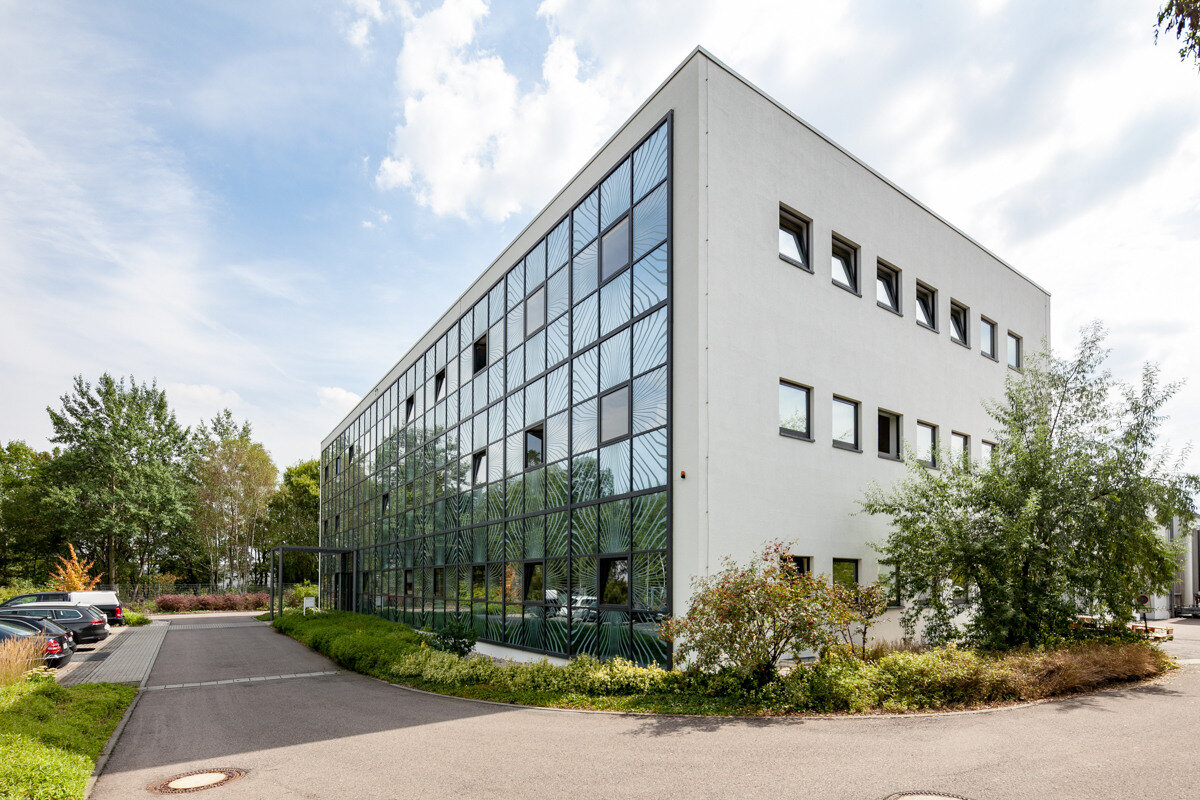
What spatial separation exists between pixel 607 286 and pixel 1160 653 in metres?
13.2

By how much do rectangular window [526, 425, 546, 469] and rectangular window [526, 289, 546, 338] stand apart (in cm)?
284

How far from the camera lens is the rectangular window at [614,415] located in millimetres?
15797

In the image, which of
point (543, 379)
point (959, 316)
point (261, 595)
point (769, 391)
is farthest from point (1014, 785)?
point (261, 595)

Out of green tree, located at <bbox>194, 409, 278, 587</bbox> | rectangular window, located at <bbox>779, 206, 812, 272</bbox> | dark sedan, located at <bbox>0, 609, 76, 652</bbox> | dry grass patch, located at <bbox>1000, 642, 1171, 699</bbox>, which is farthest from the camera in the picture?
green tree, located at <bbox>194, 409, 278, 587</bbox>

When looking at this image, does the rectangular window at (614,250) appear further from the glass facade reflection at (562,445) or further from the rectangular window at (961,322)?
the rectangular window at (961,322)

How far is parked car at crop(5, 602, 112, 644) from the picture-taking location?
81.6ft

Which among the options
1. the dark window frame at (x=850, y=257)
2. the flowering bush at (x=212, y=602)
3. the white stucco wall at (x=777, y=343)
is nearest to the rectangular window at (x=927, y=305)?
the white stucco wall at (x=777, y=343)

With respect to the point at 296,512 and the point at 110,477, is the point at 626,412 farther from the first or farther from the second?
the point at 296,512

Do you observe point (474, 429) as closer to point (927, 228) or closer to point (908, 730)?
point (927, 228)

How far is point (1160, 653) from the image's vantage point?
1403 cm

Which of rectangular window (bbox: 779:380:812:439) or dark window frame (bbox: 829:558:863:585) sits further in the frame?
dark window frame (bbox: 829:558:863:585)

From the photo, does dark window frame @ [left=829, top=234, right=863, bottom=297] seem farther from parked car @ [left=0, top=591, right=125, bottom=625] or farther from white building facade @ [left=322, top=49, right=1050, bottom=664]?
parked car @ [left=0, top=591, right=125, bottom=625]

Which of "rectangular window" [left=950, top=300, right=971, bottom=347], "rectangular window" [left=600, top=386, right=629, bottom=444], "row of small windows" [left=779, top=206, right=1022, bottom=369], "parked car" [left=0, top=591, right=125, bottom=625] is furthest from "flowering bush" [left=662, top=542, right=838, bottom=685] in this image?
"parked car" [left=0, top=591, right=125, bottom=625]

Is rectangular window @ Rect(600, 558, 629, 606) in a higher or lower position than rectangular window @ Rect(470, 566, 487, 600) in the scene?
higher
